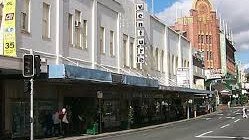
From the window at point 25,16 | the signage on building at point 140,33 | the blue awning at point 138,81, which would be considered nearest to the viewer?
the window at point 25,16

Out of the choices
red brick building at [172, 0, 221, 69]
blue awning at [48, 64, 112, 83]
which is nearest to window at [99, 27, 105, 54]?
blue awning at [48, 64, 112, 83]

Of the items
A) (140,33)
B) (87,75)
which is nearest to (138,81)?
(140,33)

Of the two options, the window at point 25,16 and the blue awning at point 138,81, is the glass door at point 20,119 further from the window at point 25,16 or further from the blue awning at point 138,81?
the blue awning at point 138,81

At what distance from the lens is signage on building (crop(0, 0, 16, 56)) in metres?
22.7

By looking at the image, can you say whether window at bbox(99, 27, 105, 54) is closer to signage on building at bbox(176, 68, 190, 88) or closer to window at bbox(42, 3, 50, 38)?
window at bbox(42, 3, 50, 38)

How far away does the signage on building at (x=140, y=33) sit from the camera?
41781mm

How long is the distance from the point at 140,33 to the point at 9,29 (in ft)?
68.0

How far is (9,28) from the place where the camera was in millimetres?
22812

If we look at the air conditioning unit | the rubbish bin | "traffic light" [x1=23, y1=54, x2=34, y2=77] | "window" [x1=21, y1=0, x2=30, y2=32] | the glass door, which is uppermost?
the air conditioning unit

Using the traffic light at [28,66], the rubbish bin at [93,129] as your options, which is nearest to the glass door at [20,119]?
the rubbish bin at [93,129]

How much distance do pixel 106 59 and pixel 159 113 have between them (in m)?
17.7

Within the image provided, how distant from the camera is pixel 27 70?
1688 centimetres

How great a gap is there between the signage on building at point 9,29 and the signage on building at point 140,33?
19.9 meters

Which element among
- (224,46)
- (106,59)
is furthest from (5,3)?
(224,46)
